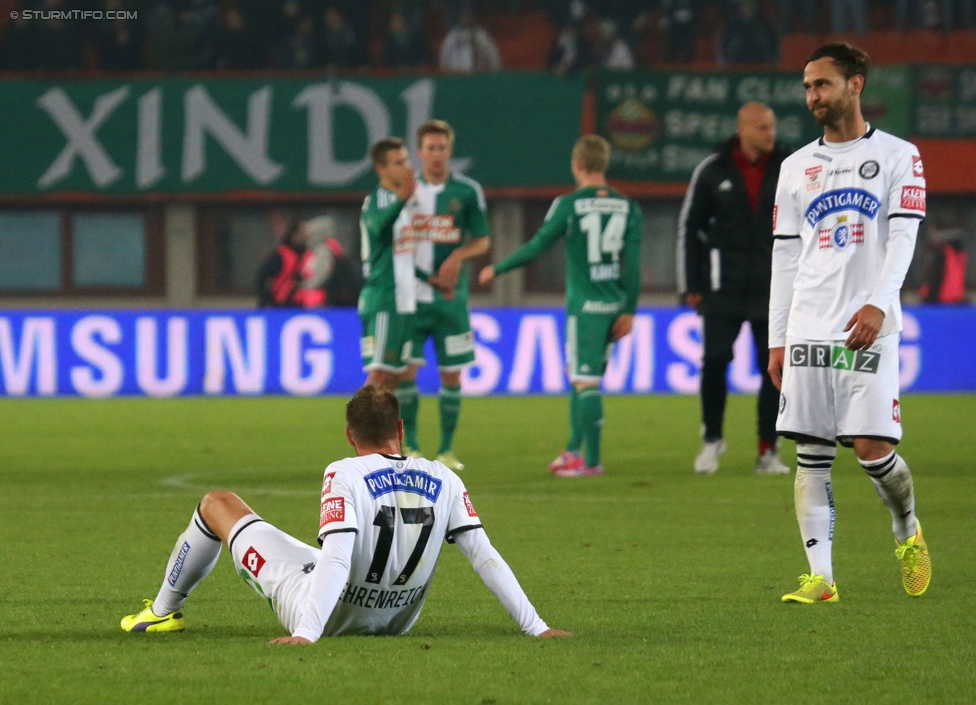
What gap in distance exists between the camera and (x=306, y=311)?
695 inches

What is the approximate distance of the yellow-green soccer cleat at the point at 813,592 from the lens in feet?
19.5

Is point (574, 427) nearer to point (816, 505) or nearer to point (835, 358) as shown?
point (816, 505)

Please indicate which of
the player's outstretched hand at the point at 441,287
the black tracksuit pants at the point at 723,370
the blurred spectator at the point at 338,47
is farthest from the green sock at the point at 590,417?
the blurred spectator at the point at 338,47

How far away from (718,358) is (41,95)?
14.8 meters

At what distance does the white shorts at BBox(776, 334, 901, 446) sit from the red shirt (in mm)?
4325

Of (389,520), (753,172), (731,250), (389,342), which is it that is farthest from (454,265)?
(389,520)

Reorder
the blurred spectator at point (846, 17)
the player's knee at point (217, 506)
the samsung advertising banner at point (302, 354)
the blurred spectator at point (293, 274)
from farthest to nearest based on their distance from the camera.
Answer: the blurred spectator at point (846, 17), the blurred spectator at point (293, 274), the samsung advertising banner at point (302, 354), the player's knee at point (217, 506)

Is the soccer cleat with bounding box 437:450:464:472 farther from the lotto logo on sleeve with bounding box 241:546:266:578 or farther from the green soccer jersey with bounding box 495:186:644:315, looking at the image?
the lotto logo on sleeve with bounding box 241:546:266:578

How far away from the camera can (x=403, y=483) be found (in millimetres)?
4859

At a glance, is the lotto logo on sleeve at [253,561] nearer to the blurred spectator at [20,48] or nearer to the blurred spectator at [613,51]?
the blurred spectator at [613,51]

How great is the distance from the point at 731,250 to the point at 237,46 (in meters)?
14.2

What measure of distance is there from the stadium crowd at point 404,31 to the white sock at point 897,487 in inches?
679

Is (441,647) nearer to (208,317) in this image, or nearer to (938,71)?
(208,317)

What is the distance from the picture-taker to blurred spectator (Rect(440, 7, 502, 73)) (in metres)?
23.0
